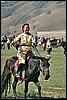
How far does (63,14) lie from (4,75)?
178488mm

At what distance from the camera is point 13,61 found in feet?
35.2

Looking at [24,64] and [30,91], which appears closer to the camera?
[24,64]

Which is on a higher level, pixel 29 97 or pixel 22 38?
pixel 22 38

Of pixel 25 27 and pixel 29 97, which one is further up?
pixel 25 27

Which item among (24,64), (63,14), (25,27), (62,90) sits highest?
(63,14)

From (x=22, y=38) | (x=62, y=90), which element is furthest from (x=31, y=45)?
(x=62, y=90)

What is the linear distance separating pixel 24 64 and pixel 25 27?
87 cm

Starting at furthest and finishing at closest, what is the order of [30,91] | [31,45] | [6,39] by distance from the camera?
[6,39] < [30,91] < [31,45]

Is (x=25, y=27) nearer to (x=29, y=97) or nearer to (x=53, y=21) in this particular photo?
(x=29, y=97)

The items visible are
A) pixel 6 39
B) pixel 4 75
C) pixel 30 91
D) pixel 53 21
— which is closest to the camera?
pixel 4 75

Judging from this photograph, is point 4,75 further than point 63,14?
No

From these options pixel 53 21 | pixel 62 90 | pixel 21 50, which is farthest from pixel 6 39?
pixel 53 21

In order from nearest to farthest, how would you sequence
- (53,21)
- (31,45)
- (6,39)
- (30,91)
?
(31,45)
(30,91)
(6,39)
(53,21)

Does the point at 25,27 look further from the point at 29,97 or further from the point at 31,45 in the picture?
the point at 29,97
